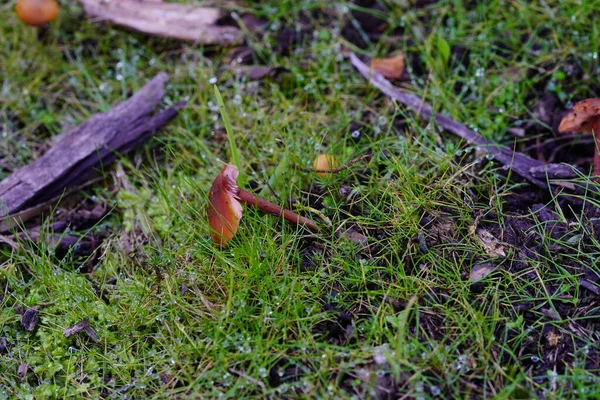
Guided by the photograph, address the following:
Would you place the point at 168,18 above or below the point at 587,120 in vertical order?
above

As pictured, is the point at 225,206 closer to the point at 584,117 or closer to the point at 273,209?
the point at 273,209

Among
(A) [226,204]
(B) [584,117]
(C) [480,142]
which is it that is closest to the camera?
(A) [226,204]

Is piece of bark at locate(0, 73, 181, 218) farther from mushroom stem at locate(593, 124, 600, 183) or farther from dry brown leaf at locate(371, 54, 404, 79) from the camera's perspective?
mushroom stem at locate(593, 124, 600, 183)

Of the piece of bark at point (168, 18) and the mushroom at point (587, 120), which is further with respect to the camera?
the piece of bark at point (168, 18)

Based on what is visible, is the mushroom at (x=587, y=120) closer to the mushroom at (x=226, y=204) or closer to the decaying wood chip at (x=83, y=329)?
the mushroom at (x=226, y=204)

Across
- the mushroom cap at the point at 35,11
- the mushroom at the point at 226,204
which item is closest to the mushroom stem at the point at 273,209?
the mushroom at the point at 226,204

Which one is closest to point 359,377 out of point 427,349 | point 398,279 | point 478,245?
point 427,349

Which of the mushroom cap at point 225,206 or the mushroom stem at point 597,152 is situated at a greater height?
the mushroom cap at point 225,206

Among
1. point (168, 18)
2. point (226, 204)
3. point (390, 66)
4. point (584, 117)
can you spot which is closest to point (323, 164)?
point (226, 204)
